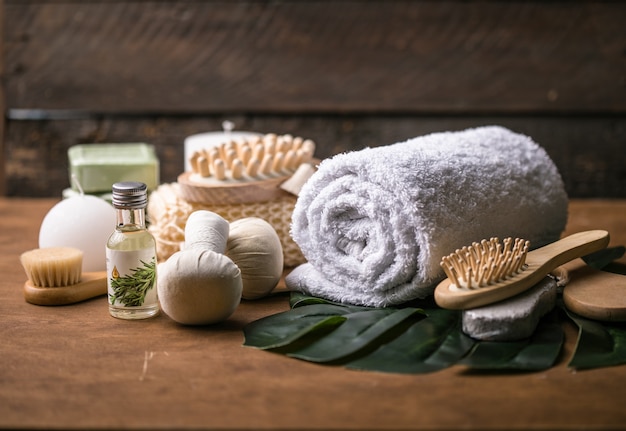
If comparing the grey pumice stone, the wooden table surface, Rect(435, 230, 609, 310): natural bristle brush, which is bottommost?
the wooden table surface

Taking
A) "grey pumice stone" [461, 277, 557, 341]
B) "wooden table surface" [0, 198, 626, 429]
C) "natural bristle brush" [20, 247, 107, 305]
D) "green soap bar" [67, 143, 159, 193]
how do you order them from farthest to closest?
"green soap bar" [67, 143, 159, 193] → "natural bristle brush" [20, 247, 107, 305] → "grey pumice stone" [461, 277, 557, 341] → "wooden table surface" [0, 198, 626, 429]

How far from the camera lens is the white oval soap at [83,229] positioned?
2.68ft

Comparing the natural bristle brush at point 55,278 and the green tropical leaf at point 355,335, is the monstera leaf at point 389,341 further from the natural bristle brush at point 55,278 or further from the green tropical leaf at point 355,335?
the natural bristle brush at point 55,278

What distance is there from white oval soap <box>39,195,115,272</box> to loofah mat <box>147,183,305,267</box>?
0.19ft

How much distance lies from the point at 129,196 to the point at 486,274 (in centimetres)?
30

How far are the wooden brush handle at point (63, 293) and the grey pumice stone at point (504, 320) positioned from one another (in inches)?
13.6

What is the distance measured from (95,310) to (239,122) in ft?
2.20

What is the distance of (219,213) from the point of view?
2.77 feet

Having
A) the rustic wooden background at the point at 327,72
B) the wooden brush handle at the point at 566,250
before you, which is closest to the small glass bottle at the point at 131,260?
the wooden brush handle at the point at 566,250

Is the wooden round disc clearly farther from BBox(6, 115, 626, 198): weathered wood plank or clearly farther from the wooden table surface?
BBox(6, 115, 626, 198): weathered wood plank

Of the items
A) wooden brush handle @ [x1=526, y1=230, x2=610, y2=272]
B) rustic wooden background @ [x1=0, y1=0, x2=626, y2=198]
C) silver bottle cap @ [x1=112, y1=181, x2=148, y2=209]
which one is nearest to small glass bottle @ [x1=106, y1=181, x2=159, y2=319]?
silver bottle cap @ [x1=112, y1=181, x2=148, y2=209]

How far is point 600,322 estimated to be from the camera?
0.68m

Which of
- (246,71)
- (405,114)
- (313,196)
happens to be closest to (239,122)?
(246,71)

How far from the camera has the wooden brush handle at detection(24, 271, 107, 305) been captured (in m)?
0.75
